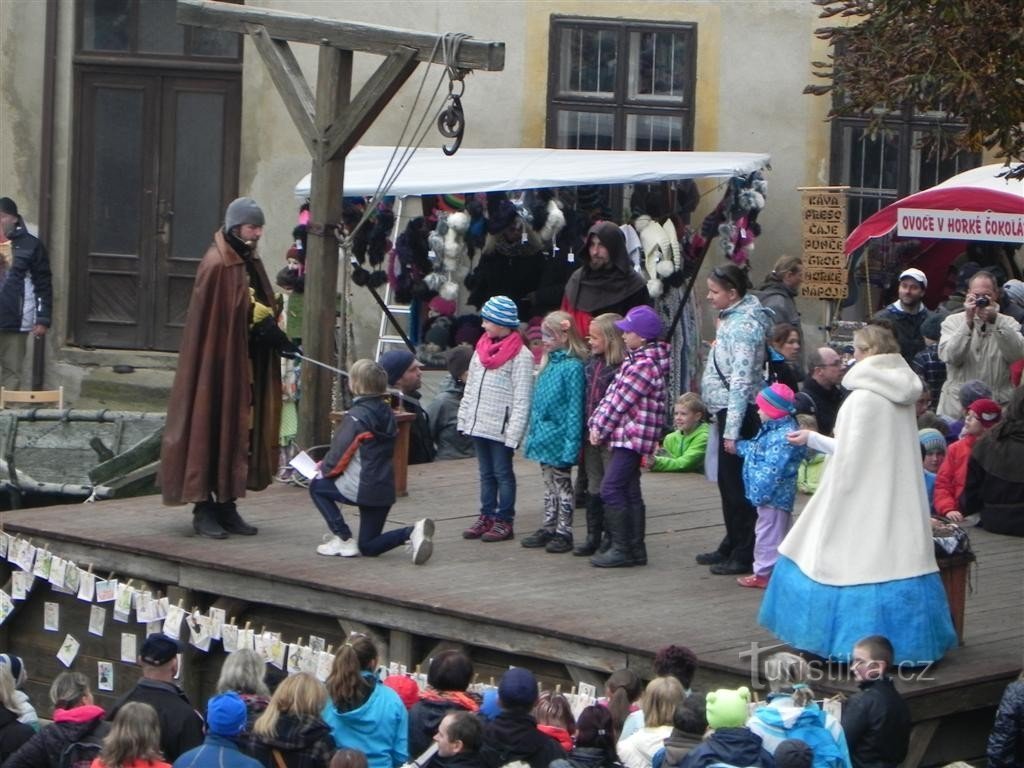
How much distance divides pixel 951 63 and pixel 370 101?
364 centimetres

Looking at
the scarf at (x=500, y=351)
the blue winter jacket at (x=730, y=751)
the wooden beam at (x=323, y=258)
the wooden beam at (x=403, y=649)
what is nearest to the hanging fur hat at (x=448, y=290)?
the wooden beam at (x=323, y=258)

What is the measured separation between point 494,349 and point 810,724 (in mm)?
4034

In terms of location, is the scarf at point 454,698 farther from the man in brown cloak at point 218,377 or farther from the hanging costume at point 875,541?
the man in brown cloak at point 218,377

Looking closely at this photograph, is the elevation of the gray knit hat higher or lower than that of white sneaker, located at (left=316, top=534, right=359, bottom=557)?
higher

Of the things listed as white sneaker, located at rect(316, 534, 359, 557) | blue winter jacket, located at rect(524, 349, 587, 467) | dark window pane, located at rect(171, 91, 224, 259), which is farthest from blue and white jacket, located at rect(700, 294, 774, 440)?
dark window pane, located at rect(171, 91, 224, 259)

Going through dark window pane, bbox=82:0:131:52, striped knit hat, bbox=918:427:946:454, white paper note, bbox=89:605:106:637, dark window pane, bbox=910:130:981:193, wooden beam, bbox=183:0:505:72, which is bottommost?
white paper note, bbox=89:605:106:637

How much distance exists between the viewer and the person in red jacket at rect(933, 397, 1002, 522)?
1226 centimetres

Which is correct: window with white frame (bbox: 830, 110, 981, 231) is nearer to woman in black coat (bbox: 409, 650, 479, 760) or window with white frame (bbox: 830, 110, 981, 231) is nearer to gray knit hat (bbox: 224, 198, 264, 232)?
gray knit hat (bbox: 224, 198, 264, 232)

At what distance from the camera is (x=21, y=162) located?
62.4 ft

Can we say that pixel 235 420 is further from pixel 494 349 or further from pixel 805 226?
pixel 805 226

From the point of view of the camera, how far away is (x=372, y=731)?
27.2 ft

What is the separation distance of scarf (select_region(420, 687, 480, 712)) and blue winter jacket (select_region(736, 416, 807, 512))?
2.16 meters

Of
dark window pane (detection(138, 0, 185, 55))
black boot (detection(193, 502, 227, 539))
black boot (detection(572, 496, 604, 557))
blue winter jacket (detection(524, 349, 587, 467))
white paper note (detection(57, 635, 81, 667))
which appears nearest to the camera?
blue winter jacket (detection(524, 349, 587, 467))

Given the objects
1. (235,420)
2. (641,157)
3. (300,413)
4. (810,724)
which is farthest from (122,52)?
(810,724)
